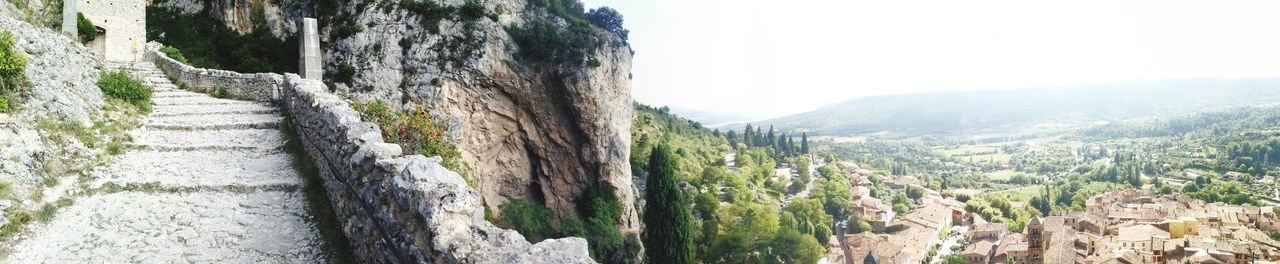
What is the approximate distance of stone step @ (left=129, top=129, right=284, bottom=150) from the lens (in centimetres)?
842

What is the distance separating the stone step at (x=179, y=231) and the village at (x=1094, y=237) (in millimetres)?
A: 46616

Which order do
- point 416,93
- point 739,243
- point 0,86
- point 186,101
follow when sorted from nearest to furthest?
point 0,86 → point 186,101 → point 416,93 → point 739,243

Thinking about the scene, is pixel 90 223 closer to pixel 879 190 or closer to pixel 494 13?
pixel 494 13

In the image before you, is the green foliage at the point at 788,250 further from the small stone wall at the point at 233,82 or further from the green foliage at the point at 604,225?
the small stone wall at the point at 233,82

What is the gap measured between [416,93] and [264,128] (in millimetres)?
18664

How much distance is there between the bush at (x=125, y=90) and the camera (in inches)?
401

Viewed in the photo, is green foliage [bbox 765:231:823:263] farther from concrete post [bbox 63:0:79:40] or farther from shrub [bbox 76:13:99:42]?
concrete post [bbox 63:0:79:40]

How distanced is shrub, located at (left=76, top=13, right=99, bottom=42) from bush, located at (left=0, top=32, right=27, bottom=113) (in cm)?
1350

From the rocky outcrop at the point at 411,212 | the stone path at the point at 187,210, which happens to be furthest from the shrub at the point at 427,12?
the rocky outcrop at the point at 411,212

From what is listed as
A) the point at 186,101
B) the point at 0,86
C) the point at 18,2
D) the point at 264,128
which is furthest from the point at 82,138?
the point at 18,2

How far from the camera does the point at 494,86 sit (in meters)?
30.1

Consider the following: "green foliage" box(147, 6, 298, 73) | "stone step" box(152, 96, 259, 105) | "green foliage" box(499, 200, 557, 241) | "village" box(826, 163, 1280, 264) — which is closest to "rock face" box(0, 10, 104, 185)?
"stone step" box(152, 96, 259, 105)

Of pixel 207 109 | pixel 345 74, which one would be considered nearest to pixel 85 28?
pixel 345 74

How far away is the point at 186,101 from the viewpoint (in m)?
12.4
